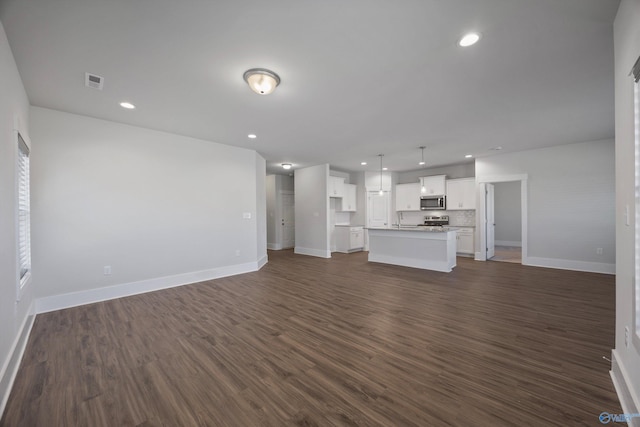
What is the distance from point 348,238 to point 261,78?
629 cm

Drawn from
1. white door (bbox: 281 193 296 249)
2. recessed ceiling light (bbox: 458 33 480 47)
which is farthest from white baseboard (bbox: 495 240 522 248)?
recessed ceiling light (bbox: 458 33 480 47)

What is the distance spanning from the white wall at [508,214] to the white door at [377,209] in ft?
14.3

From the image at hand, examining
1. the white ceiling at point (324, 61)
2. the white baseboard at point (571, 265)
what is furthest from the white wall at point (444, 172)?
the white ceiling at point (324, 61)

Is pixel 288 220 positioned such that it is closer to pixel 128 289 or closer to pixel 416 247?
pixel 416 247

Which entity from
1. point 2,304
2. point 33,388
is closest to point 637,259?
point 33,388

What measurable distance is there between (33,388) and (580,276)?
26.1ft

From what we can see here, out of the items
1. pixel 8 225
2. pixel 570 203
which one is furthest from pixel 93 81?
pixel 570 203

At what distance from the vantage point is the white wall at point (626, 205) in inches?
60.7

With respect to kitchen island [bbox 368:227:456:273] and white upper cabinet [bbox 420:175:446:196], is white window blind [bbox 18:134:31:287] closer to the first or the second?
kitchen island [bbox 368:227:456:273]

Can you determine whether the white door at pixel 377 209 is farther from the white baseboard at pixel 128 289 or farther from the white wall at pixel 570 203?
the white baseboard at pixel 128 289

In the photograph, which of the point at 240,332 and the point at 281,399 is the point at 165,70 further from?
the point at 281,399

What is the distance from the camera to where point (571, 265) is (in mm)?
5551

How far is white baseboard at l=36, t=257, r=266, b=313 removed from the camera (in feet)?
11.3

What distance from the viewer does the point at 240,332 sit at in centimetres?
274
